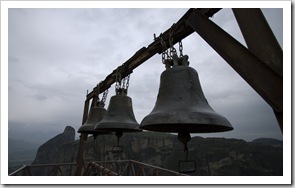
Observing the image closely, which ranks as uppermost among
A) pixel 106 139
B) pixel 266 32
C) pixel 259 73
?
pixel 266 32

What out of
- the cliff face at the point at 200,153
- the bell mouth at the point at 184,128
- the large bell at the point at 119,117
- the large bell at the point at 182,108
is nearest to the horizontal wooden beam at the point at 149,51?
the large bell at the point at 182,108

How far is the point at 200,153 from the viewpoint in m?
61.3

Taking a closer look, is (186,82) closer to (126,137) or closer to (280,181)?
(280,181)

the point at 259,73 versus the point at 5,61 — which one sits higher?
the point at 5,61

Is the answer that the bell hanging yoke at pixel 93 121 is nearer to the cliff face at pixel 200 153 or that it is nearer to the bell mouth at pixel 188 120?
the bell mouth at pixel 188 120

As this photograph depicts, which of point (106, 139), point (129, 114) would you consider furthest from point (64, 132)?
point (129, 114)

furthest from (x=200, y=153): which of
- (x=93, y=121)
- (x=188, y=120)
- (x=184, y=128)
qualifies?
(x=188, y=120)

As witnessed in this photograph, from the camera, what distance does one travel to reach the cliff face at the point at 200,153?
193 feet

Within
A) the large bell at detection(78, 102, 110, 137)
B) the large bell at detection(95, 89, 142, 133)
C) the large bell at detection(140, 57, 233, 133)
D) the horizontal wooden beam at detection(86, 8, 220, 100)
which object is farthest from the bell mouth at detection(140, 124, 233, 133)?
the large bell at detection(78, 102, 110, 137)

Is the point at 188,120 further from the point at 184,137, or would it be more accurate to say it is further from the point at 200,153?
the point at 200,153

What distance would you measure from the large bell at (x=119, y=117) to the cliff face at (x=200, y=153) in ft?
187

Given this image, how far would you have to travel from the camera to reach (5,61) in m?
2.51

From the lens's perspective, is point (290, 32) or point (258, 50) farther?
point (290, 32)

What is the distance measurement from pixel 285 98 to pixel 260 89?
168mm
